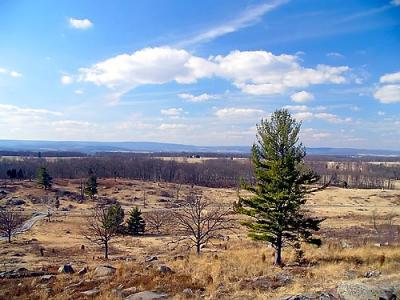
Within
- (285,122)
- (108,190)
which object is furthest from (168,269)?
(108,190)

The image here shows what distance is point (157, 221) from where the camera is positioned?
253 ft

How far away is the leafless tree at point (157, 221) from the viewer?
7444 centimetres

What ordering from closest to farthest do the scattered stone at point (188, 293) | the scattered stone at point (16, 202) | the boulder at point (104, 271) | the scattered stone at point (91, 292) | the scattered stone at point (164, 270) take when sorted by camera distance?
the scattered stone at point (188, 293), the scattered stone at point (91, 292), the scattered stone at point (164, 270), the boulder at point (104, 271), the scattered stone at point (16, 202)

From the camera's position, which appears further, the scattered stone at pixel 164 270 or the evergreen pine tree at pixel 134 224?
the evergreen pine tree at pixel 134 224

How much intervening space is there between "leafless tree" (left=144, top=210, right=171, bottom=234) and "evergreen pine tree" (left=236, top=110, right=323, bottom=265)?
52.2 meters

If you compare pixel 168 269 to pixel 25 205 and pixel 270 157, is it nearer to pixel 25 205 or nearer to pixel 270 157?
pixel 270 157

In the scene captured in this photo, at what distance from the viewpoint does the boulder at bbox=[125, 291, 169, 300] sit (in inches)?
584

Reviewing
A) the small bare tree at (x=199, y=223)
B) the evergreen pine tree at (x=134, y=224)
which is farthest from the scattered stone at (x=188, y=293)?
the evergreen pine tree at (x=134, y=224)

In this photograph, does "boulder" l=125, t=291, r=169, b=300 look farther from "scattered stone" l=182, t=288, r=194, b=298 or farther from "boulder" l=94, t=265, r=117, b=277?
"boulder" l=94, t=265, r=117, b=277

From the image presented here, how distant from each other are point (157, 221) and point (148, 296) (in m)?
63.0

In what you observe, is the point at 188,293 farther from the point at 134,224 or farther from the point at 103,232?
the point at 134,224

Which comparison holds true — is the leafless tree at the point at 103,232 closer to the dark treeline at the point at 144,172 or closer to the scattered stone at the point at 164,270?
the scattered stone at the point at 164,270

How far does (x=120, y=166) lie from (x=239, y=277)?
171506 millimetres

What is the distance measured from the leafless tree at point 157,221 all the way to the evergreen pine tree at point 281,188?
52171mm
